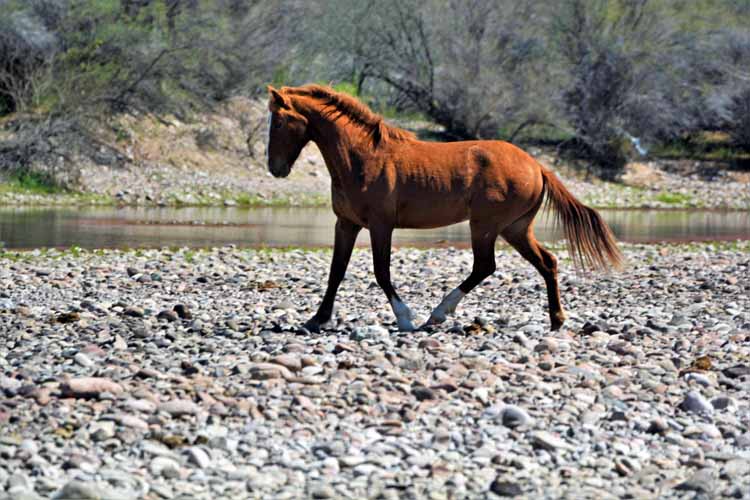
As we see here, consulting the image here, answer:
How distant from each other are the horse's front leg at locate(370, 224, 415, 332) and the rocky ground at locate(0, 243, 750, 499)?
239 mm

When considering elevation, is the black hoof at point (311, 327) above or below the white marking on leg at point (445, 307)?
below

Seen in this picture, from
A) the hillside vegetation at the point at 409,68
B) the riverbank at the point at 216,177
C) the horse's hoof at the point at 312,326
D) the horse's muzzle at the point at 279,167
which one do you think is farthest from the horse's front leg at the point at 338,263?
the hillside vegetation at the point at 409,68

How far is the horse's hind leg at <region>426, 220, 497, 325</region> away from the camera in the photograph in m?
10.0

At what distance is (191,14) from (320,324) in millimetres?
27468

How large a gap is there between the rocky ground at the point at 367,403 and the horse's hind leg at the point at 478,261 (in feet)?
1.01

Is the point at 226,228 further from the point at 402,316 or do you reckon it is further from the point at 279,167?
the point at 402,316

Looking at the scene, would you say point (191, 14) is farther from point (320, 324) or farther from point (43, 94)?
point (320, 324)

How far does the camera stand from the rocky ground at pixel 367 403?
224 inches

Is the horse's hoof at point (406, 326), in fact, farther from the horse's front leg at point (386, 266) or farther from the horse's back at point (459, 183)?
the horse's back at point (459, 183)

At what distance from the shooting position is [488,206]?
9891 mm

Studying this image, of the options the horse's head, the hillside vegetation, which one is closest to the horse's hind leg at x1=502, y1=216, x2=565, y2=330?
the horse's head

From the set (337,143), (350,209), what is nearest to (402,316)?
(350,209)

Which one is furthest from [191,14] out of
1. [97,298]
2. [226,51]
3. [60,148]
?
[97,298]

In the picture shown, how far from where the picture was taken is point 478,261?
10102mm
